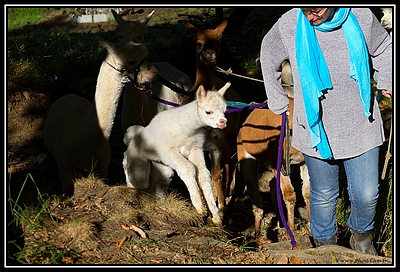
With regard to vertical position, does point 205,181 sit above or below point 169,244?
above

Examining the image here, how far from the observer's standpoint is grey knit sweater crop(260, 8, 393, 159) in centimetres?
414

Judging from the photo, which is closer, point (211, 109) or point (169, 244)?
point (169, 244)

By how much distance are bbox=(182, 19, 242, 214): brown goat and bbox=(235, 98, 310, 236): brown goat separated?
0.30 meters

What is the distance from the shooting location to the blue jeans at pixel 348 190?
4.31 m

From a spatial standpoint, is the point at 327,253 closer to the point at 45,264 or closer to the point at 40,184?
the point at 45,264

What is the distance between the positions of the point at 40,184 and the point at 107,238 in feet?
Answer: 7.41

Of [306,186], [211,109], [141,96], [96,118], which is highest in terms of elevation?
[211,109]

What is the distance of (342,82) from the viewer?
415 cm

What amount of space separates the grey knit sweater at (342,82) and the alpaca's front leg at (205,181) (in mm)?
1239

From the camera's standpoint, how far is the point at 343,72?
13.6ft

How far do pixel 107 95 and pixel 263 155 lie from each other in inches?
70.8

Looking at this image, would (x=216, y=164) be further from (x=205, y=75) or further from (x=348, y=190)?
(x=348, y=190)

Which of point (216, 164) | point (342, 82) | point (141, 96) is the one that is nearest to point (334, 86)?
point (342, 82)

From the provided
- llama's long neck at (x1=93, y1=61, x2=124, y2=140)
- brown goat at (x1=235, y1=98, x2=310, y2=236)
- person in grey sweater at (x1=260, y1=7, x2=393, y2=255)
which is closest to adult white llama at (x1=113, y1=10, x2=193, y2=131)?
llama's long neck at (x1=93, y1=61, x2=124, y2=140)
